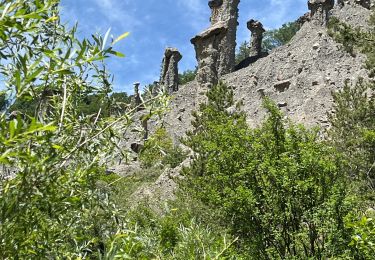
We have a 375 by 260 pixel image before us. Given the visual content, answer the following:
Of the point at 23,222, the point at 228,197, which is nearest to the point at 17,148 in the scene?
the point at 23,222

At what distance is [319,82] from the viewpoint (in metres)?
33.5

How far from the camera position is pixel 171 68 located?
53.4 m

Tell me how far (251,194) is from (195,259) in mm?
6941

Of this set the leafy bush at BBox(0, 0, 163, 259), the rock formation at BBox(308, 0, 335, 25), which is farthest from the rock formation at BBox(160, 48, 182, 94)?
the leafy bush at BBox(0, 0, 163, 259)

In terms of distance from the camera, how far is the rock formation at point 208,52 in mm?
40625

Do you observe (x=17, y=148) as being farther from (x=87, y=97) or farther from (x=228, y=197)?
(x=228, y=197)

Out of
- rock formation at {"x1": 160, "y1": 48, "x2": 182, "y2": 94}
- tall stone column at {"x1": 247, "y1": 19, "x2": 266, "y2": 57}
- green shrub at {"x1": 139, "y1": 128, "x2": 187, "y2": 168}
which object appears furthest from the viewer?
rock formation at {"x1": 160, "y1": 48, "x2": 182, "y2": 94}

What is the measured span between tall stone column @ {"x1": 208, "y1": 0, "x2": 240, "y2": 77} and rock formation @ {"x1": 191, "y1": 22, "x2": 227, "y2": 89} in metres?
2.60

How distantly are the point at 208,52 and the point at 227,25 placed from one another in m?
6.15

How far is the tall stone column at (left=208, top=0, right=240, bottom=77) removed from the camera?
46.2m

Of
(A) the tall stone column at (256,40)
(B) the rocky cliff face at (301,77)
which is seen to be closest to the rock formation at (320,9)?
(B) the rocky cliff face at (301,77)

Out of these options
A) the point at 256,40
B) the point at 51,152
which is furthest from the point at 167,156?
the point at 256,40

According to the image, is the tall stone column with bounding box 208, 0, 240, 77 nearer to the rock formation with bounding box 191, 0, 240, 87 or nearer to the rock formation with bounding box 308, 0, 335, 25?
the rock formation with bounding box 191, 0, 240, 87

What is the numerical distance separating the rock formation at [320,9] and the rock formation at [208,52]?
729 cm
